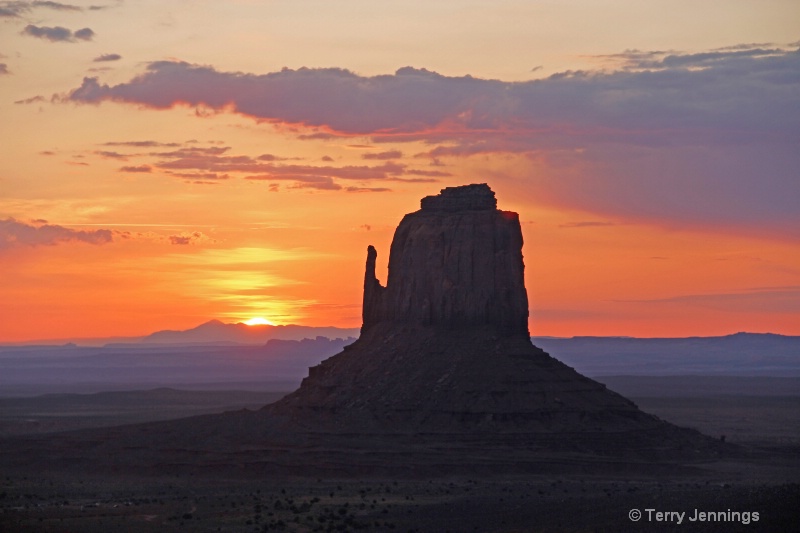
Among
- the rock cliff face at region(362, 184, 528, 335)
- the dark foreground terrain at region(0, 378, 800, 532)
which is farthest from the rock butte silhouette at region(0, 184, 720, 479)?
the dark foreground terrain at region(0, 378, 800, 532)

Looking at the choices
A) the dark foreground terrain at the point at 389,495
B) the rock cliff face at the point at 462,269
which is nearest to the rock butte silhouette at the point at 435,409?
the rock cliff face at the point at 462,269

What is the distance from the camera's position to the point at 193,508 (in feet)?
335

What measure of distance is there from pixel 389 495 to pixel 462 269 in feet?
121

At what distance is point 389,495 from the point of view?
358 feet

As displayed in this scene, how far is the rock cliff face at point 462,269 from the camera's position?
14012cm

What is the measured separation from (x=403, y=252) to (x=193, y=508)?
48.5 metres

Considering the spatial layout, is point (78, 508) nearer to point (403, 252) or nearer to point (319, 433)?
point (319, 433)

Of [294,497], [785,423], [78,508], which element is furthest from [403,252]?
[785,423]

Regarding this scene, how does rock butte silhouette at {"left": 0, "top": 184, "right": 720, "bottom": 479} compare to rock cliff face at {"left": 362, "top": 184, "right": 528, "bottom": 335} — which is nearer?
rock butte silhouette at {"left": 0, "top": 184, "right": 720, "bottom": 479}

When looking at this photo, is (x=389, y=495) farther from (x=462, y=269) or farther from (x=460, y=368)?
(x=462, y=269)

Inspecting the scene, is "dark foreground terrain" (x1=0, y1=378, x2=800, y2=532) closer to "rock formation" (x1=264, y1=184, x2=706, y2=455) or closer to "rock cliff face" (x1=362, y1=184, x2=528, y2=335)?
"rock formation" (x1=264, y1=184, x2=706, y2=455)

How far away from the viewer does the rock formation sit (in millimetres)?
130625

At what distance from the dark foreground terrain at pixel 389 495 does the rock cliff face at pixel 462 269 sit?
1851cm

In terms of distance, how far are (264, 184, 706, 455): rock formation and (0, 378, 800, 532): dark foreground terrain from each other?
17.3 feet
